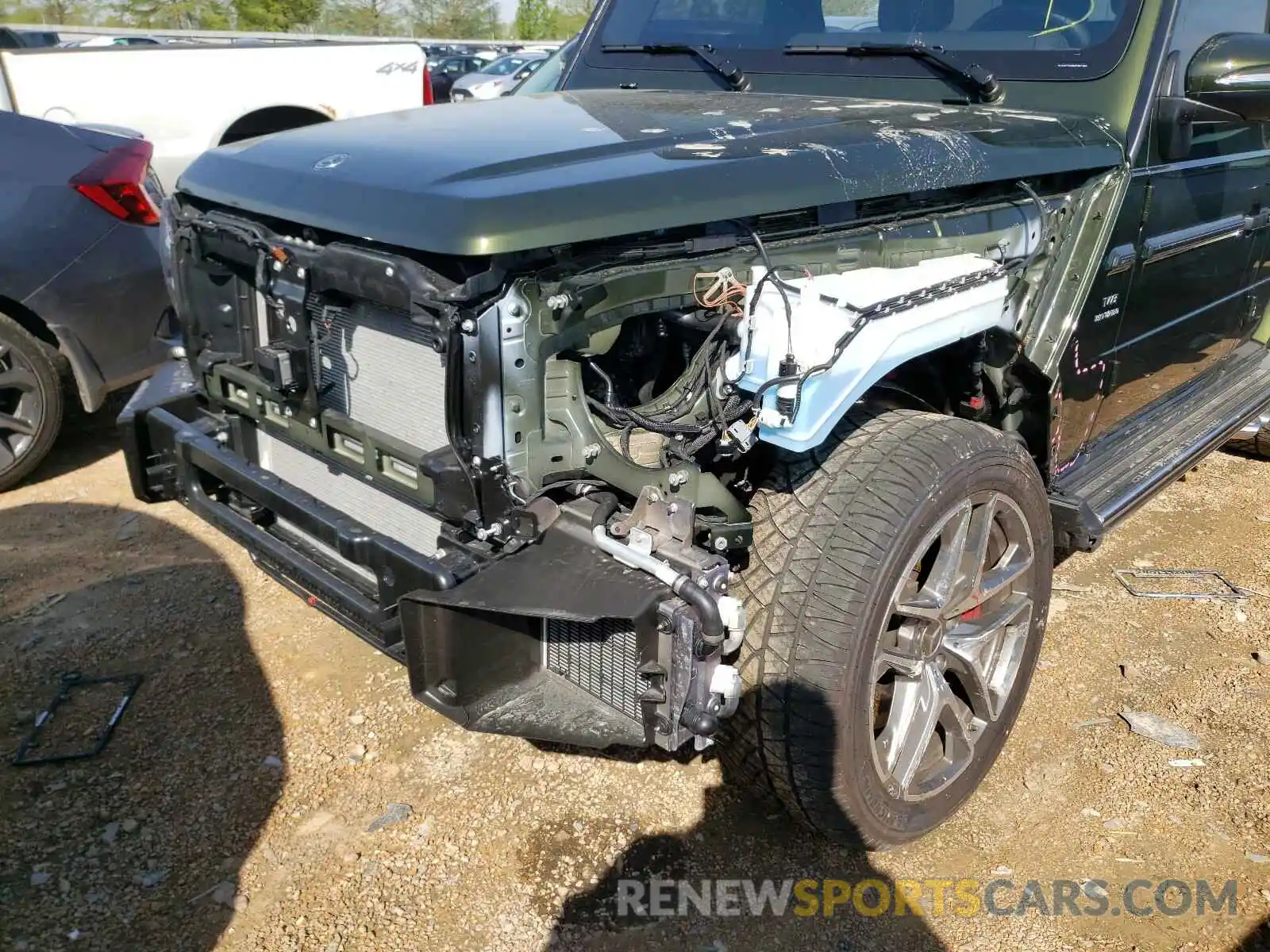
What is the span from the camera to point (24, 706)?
303cm

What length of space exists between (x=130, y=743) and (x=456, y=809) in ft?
3.32

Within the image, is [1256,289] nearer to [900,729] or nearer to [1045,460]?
[1045,460]

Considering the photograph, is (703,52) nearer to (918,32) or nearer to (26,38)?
(918,32)

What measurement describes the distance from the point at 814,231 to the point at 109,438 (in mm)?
4177

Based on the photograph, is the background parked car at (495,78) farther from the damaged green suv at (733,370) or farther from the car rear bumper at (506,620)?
the car rear bumper at (506,620)

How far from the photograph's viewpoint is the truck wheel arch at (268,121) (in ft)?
23.4

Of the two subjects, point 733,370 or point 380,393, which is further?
point 380,393

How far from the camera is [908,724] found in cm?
246

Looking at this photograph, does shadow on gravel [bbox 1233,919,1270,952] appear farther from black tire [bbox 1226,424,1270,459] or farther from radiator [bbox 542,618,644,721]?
black tire [bbox 1226,424,1270,459]

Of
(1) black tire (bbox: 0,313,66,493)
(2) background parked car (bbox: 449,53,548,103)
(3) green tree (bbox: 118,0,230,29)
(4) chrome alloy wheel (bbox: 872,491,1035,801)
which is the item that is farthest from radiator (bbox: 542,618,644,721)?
(3) green tree (bbox: 118,0,230,29)

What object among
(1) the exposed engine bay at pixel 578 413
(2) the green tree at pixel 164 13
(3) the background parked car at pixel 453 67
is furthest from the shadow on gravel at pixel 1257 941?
(2) the green tree at pixel 164 13

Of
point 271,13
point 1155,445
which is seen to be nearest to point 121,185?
point 1155,445

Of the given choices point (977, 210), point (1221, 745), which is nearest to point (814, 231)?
point (977, 210)

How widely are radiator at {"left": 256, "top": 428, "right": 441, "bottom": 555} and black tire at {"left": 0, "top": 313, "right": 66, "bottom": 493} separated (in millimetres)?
2171
